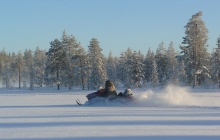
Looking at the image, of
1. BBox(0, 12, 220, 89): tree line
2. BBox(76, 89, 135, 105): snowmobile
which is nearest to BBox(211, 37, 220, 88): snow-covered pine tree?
BBox(0, 12, 220, 89): tree line

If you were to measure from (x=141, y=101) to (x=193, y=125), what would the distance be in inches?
445

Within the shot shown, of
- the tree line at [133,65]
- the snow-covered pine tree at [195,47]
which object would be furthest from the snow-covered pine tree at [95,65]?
the snow-covered pine tree at [195,47]

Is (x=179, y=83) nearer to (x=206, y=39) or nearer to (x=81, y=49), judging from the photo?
(x=206, y=39)

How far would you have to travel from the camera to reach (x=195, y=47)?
2282 inches

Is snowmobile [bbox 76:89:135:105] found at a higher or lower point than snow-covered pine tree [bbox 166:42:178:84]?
lower

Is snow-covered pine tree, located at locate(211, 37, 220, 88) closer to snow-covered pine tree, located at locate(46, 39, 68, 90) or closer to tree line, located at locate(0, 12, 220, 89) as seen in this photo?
tree line, located at locate(0, 12, 220, 89)

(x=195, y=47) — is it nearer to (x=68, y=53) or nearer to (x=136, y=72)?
(x=136, y=72)

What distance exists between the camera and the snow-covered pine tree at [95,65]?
63.8m

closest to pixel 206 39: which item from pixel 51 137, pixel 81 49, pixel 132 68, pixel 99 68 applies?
pixel 132 68

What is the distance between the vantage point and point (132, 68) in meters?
66.4

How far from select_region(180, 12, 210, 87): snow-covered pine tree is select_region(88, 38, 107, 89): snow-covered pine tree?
621 inches

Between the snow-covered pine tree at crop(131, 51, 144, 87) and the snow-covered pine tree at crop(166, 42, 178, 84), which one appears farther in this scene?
the snow-covered pine tree at crop(166, 42, 178, 84)

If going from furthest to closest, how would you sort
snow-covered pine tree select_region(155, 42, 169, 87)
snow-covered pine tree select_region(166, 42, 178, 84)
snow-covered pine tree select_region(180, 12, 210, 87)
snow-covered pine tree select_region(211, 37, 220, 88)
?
snow-covered pine tree select_region(155, 42, 169, 87), snow-covered pine tree select_region(166, 42, 178, 84), snow-covered pine tree select_region(211, 37, 220, 88), snow-covered pine tree select_region(180, 12, 210, 87)

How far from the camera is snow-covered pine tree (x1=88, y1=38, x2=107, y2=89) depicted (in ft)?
209
